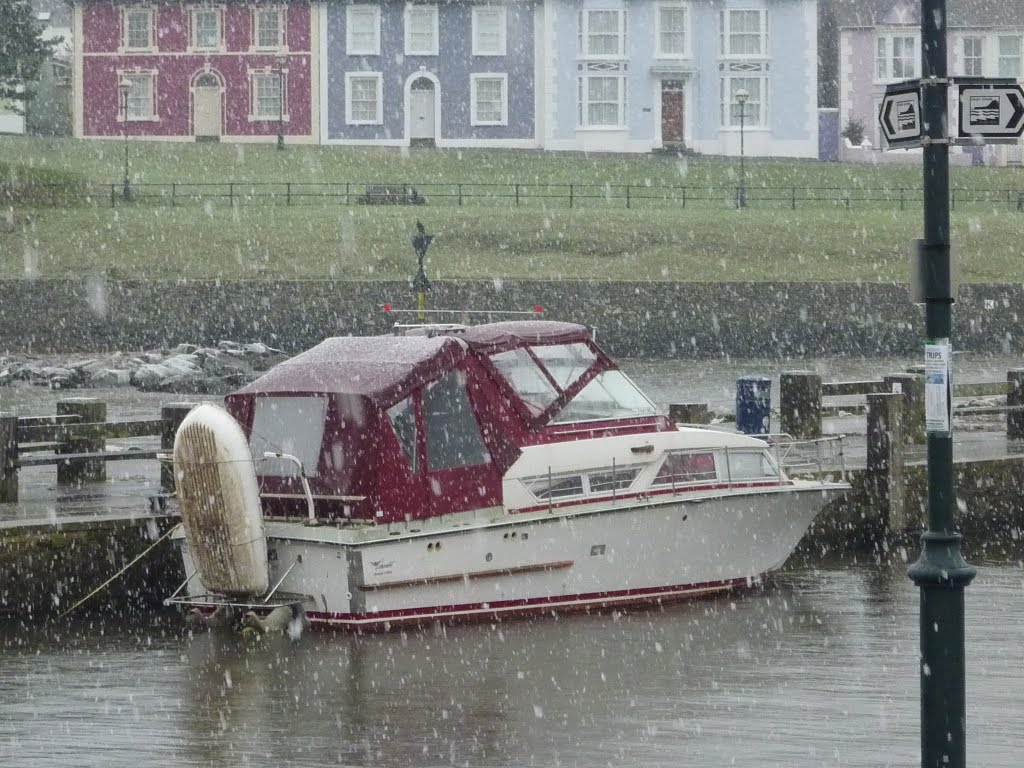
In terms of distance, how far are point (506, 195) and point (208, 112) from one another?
15.6m

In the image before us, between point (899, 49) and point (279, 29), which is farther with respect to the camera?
point (899, 49)

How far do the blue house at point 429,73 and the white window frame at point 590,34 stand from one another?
1.70m

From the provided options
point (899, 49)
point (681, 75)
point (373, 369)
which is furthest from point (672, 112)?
point (373, 369)

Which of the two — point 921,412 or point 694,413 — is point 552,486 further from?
point 921,412

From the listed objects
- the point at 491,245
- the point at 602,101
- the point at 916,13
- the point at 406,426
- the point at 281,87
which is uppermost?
the point at 916,13

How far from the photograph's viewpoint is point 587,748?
12.8m

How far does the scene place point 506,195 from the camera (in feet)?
200

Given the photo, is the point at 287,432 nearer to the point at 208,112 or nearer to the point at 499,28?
the point at 208,112

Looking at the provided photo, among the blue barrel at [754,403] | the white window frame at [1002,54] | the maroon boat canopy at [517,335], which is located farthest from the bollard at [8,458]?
the white window frame at [1002,54]

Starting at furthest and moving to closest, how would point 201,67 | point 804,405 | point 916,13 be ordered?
point 916,13 → point 201,67 → point 804,405

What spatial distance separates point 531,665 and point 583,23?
5762 cm

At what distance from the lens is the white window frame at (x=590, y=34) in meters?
70.8

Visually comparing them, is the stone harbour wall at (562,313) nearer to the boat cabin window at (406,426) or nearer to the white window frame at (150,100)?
the white window frame at (150,100)

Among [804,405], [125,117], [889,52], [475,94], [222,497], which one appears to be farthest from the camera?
[889,52]
